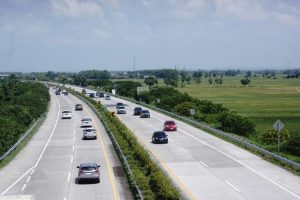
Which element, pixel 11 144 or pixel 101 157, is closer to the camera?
pixel 101 157

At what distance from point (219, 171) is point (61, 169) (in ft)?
37.0

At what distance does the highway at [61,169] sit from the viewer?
2875cm

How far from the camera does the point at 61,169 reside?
120 feet

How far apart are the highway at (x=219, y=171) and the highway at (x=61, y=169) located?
3.76 metres

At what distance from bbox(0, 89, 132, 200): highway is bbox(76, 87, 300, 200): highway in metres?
3.76

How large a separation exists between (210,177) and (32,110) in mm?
48465

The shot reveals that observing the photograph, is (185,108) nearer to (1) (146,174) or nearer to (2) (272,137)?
(2) (272,137)

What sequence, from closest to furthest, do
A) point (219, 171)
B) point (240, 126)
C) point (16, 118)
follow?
point (219, 171) < point (240, 126) < point (16, 118)

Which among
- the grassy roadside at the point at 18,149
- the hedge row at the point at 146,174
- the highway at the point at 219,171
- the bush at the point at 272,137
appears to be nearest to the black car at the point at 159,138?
the highway at the point at 219,171

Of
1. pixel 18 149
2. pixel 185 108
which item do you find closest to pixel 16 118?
pixel 18 149

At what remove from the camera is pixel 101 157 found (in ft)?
136

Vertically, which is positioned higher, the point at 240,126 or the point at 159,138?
the point at 159,138

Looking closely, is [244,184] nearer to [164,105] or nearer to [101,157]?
[101,157]

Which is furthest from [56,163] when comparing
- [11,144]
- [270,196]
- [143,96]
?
[143,96]
